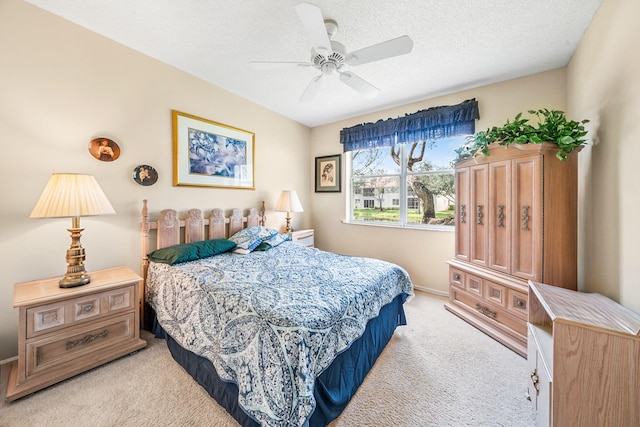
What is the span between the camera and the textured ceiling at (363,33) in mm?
1740

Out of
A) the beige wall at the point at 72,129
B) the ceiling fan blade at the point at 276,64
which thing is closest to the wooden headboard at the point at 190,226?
the beige wall at the point at 72,129

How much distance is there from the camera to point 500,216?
7.47 ft

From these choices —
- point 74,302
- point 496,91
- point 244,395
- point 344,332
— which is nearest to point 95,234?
point 74,302

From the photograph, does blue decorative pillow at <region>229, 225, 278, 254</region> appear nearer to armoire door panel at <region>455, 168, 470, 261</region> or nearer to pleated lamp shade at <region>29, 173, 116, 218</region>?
pleated lamp shade at <region>29, 173, 116, 218</region>

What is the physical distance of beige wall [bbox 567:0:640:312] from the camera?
1.38m

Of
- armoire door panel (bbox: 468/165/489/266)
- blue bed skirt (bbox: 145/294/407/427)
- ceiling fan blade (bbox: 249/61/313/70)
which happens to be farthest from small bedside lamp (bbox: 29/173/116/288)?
armoire door panel (bbox: 468/165/489/266)

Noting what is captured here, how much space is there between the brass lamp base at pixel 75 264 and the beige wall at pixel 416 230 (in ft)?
10.7

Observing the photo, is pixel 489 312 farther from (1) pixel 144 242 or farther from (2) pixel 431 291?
(1) pixel 144 242

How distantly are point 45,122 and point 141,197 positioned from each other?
85 cm

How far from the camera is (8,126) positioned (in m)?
1.75

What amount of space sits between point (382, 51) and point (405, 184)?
2287 millimetres

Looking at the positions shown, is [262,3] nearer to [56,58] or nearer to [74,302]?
[56,58]

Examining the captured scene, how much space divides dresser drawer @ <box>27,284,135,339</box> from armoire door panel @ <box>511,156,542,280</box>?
11.0 ft

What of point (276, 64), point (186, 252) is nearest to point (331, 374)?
point (186, 252)
